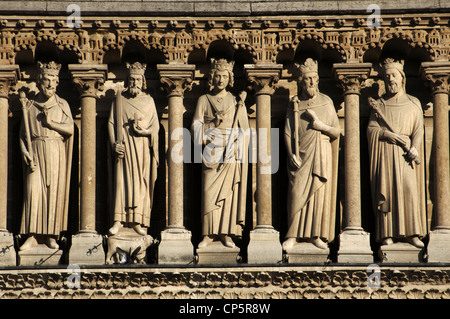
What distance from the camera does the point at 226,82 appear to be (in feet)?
117

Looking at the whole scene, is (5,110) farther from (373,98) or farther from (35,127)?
(373,98)

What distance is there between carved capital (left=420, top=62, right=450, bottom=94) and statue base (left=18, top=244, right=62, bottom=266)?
667 centimetres

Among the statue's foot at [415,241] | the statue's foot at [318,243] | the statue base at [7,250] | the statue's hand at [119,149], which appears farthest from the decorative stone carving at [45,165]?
the statue's foot at [415,241]

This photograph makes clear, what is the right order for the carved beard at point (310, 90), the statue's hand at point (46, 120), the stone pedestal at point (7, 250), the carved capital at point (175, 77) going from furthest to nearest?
the carved capital at point (175, 77), the carved beard at point (310, 90), the statue's hand at point (46, 120), the stone pedestal at point (7, 250)

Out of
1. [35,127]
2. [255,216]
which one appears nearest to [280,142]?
[255,216]

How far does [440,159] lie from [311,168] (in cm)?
210

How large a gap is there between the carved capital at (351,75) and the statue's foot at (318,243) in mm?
2537

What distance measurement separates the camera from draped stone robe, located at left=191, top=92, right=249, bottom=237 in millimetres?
35062

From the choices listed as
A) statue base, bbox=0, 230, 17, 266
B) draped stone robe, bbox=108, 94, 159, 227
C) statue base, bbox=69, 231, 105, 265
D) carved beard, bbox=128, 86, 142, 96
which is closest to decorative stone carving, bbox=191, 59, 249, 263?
draped stone robe, bbox=108, 94, 159, 227

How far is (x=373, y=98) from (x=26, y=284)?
21.6 ft

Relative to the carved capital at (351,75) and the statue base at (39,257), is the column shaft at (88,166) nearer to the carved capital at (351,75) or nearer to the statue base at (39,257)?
the statue base at (39,257)

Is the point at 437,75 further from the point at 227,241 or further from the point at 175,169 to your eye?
the point at 175,169

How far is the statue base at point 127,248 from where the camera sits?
114 ft

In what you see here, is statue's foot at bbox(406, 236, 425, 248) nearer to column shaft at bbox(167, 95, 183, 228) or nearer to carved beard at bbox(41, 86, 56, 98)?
column shaft at bbox(167, 95, 183, 228)
